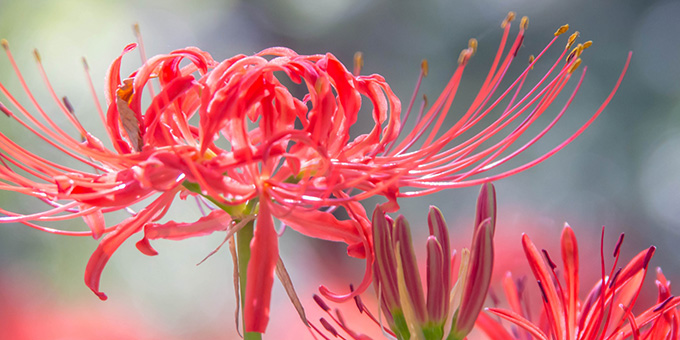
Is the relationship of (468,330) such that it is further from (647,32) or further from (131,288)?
(647,32)

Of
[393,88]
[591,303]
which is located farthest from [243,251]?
[393,88]

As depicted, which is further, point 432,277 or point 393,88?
point 393,88

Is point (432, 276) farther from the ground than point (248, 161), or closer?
closer

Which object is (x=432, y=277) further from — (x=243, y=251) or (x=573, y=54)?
(x=573, y=54)

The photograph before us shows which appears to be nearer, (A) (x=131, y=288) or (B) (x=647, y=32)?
(A) (x=131, y=288)

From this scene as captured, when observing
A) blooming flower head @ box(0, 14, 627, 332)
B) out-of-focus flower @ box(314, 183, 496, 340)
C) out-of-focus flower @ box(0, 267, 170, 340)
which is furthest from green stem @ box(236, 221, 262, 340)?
out-of-focus flower @ box(0, 267, 170, 340)

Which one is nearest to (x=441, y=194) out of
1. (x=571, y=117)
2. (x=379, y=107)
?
(x=571, y=117)

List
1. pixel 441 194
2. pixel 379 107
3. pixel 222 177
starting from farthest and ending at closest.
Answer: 1. pixel 441 194
2. pixel 379 107
3. pixel 222 177
